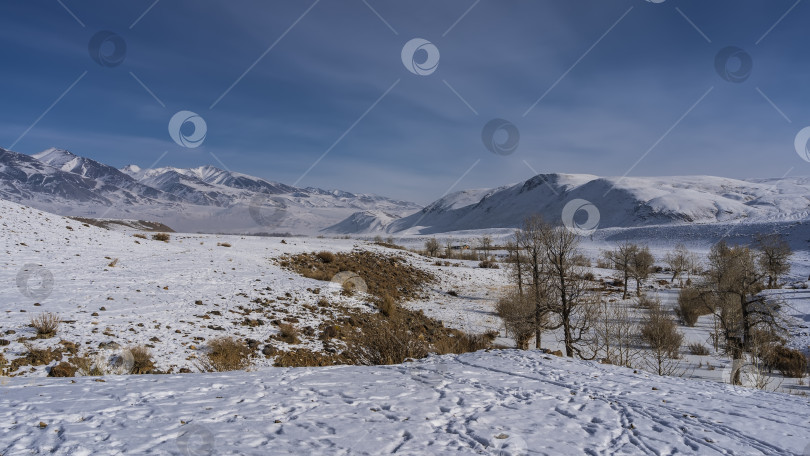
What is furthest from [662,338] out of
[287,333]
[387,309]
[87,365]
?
[87,365]

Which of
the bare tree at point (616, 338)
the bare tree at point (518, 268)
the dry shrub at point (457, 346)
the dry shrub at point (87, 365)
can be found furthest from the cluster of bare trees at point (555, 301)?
the dry shrub at point (87, 365)

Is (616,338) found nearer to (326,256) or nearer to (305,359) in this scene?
(305,359)

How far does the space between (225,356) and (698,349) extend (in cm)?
2086

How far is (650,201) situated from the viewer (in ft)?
380

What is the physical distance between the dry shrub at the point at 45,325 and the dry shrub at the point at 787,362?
22.2 metres

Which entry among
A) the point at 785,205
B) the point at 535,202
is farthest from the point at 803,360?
the point at 535,202

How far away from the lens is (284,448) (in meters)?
3.89

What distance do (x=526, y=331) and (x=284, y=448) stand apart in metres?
14.5

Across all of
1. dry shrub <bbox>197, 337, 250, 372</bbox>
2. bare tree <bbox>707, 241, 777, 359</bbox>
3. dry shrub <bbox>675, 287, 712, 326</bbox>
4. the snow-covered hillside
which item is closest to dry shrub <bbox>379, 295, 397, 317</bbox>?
dry shrub <bbox>197, 337, 250, 372</bbox>

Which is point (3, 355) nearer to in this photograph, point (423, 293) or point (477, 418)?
point (477, 418)

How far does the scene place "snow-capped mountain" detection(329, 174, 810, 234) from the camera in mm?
97631

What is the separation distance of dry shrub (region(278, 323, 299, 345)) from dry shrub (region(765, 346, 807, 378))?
17.2m

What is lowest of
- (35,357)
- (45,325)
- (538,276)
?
(35,357)

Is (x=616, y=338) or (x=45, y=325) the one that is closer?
(x=45, y=325)
